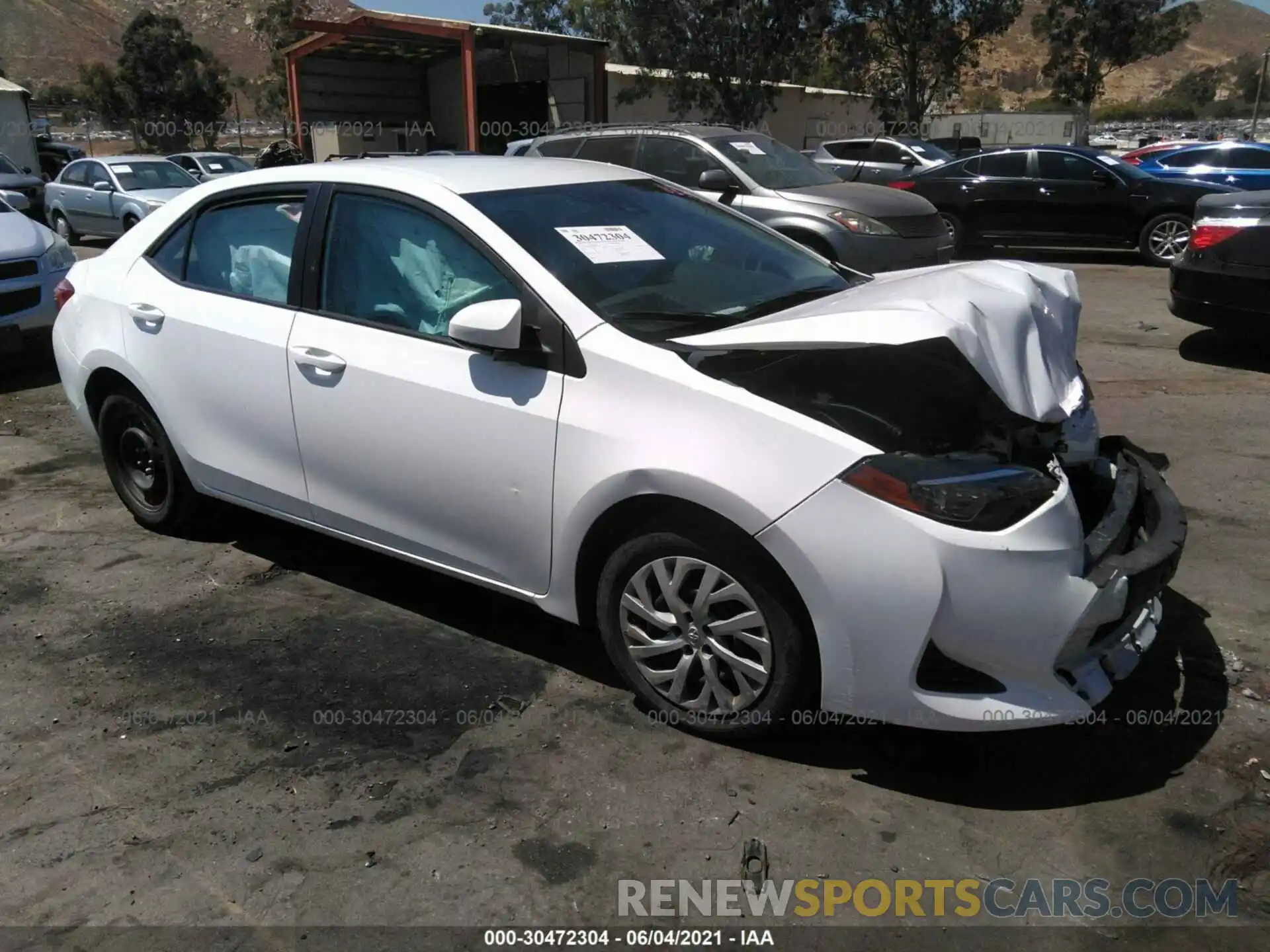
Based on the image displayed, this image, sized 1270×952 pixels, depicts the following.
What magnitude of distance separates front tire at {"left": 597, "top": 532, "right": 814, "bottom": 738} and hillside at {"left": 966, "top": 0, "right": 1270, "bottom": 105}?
350ft

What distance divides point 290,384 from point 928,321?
2281mm

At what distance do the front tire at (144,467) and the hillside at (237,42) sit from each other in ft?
330

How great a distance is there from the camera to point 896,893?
255 cm

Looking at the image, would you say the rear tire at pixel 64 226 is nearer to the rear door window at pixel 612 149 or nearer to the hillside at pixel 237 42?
the rear door window at pixel 612 149

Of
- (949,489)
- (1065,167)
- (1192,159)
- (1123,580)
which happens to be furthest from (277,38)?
(1123,580)

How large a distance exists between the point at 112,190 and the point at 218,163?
5.22m

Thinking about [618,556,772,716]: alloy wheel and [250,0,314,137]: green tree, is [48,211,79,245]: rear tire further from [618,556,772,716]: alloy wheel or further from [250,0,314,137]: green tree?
[250,0,314,137]: green tree

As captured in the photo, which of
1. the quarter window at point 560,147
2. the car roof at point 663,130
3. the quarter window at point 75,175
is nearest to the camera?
the car roof at point 663,130

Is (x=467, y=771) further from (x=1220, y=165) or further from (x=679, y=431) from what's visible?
(x=1220, y=165)

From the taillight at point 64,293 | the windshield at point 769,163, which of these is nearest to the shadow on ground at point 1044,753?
the taillight at point 64,293

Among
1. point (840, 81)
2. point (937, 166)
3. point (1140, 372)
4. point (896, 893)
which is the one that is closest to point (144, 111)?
point (840, 81)

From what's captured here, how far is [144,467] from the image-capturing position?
15.5ft

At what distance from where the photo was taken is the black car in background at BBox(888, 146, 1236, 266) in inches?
500

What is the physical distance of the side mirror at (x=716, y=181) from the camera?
9.29 metres
